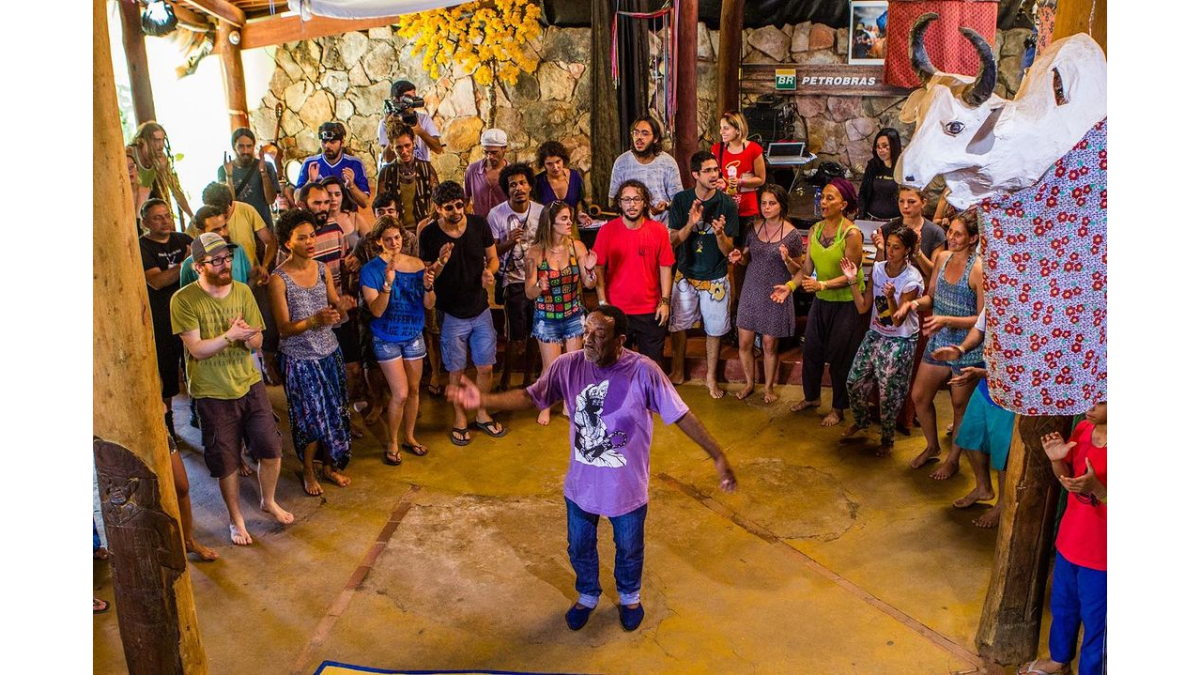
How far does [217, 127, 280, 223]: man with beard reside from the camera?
23.4ft

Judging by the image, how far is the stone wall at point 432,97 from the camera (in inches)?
405

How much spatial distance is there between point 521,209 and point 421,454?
5.59ft

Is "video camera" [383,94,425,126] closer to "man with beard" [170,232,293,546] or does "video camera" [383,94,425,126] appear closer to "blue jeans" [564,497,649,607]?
"man with beard" [170,232,293,546]

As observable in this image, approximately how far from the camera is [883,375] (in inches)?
221

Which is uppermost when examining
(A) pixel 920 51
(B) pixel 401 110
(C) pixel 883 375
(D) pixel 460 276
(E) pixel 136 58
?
(E) pixel 136 58

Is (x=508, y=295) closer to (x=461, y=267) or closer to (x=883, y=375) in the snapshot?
(x=461, y=267)

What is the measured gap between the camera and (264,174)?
7.23 m

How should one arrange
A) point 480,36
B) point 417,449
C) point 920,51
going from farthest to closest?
point 480,36, point 417,449, point 920,51

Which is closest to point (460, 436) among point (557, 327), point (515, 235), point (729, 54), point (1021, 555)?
point (557, 327)

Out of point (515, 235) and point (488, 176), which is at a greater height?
point (488, 176)

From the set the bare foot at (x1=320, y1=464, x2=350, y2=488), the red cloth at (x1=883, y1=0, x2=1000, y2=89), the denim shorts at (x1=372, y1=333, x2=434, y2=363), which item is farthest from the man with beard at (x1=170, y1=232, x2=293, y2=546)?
the red cloth at (x1=883, y1=0, x2=1000, y2=89)

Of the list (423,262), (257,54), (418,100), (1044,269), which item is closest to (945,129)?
(1044,269)

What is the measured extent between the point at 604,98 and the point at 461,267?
3.95m

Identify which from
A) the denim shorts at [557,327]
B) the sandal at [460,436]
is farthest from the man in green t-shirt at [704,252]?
the sandal at [460,436]
